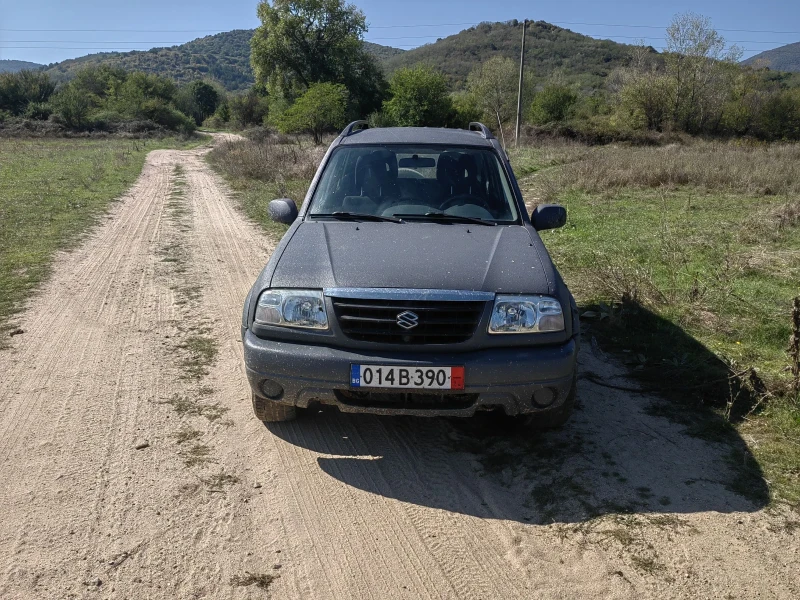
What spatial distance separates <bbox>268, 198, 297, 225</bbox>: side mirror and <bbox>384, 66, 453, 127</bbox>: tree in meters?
50.4

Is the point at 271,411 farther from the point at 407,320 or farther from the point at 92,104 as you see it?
the point at 92,104

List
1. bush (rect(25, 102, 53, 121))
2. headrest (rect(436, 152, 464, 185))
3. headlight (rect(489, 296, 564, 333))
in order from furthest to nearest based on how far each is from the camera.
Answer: bush (rect(25, 102, 53, 121)), headrest (rect(436, 152, 464, 185)), headlight (rect(489, 296, 564, 333))

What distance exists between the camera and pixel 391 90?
2297 inches

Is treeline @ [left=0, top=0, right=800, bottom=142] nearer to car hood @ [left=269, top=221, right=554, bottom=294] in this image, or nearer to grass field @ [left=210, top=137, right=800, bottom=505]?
grass field @ [left=210, top=137, right=800, bottom=505]

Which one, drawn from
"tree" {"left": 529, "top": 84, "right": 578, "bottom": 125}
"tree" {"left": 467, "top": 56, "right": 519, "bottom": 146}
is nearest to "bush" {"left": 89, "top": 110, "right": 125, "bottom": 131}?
"tree" {"left": 467, "top": 56, "right": 519, "bottom": 146}

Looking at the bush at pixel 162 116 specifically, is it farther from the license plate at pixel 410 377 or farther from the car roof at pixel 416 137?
the license plate at pixel 410 377

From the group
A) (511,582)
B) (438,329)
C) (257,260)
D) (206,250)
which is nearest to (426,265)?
(438,329)

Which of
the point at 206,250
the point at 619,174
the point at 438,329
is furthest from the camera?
the point at 619,174

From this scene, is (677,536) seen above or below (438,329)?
below

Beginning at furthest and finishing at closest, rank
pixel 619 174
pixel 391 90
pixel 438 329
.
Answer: pixel 391 90 < pixel 619 174 < pixel 438 329

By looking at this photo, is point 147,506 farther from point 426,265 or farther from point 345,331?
point 426,265

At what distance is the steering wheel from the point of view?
4439 millimetres

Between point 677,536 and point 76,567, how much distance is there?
8.48ft

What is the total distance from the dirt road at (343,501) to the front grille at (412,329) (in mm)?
740
